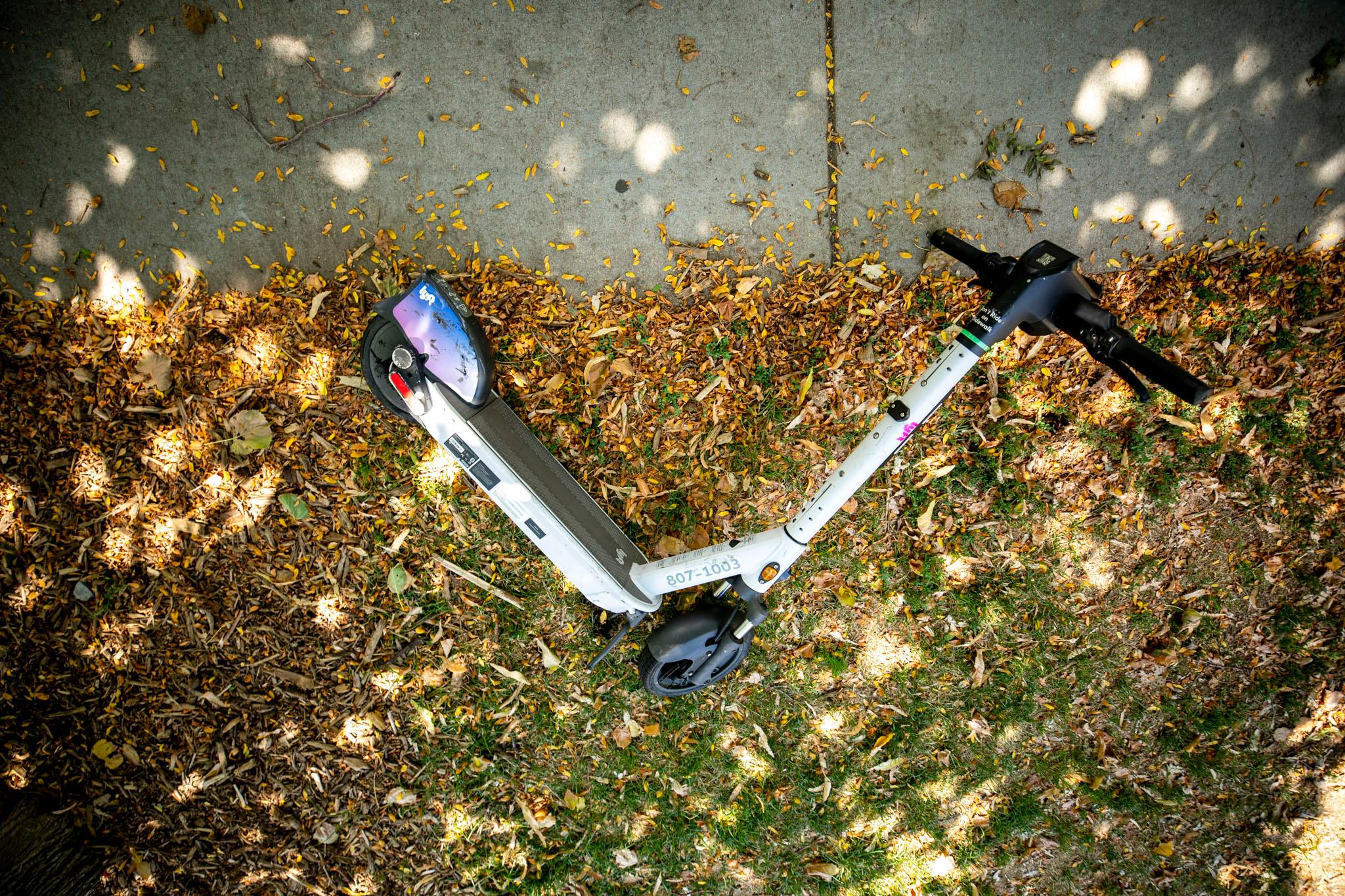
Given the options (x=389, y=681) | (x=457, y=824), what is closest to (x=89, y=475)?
(x=389, y=681)

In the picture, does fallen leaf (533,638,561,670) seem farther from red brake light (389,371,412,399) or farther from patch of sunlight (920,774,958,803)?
patch of sunlight (920,774,958,803)

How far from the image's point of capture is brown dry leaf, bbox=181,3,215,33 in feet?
11.6

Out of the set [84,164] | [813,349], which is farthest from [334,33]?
[813,349]

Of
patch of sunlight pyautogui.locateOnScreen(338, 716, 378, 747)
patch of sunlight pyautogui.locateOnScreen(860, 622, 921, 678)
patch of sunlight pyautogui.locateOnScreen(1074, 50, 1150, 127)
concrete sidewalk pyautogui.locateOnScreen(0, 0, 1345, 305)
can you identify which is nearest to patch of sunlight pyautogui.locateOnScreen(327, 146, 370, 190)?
A: concrete sidewalk pyautogui.locateOnScreen(0, 0, 1345, 305)

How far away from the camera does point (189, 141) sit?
11.8 ft

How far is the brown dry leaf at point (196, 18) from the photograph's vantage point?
3.54 m

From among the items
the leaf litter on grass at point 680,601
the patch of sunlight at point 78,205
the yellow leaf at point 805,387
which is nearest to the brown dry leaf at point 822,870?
the leaf litter on grass at point 680,601

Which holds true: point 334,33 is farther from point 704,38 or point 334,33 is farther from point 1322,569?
point 1322,569

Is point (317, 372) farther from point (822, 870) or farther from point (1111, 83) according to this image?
point (1111, 83)

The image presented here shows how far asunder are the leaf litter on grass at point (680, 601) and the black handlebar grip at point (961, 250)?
1.06 metres

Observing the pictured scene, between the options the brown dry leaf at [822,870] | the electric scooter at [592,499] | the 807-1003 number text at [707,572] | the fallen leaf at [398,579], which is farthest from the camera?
the brown dry leaf at [822,870]

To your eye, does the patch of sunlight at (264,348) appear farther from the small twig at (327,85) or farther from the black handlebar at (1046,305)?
the black handlebar at (1046,305)

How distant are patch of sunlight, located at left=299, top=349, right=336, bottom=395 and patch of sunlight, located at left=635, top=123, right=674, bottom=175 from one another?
1.97 meters

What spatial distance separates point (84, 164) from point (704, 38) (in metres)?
3.32
